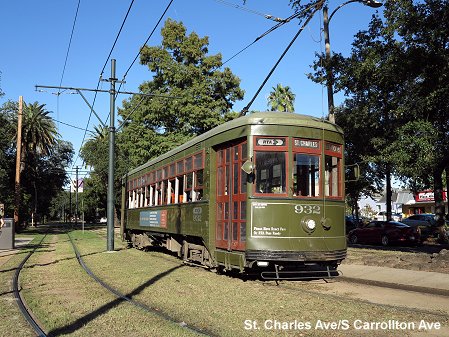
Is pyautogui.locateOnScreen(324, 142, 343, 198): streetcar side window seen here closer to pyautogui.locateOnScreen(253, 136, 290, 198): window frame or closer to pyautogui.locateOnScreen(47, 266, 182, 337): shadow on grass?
pyautogui.locateOnScreen(253, 136, 290, 198): window frame

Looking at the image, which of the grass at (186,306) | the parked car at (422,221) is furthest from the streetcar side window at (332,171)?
the parked car at (422,221)

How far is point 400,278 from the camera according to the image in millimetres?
10438

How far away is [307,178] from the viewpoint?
376 inches

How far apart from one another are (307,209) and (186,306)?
3216 mm

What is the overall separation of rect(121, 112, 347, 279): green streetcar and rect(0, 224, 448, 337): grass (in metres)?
0.68

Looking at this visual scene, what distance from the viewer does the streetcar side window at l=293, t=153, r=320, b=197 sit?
30.9 feet

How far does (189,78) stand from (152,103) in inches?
122

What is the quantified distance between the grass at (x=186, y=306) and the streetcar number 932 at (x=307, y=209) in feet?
4.89

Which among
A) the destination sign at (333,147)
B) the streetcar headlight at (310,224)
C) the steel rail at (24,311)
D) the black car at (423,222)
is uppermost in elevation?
the destination sign at (333,147)

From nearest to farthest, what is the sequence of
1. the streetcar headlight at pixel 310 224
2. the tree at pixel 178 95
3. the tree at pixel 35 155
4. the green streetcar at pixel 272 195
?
the green streetcar at pixel 272 195, the streetcar headlight at pixel 310 224, the tree at pixel 178 95, the tree at pixel 35 155

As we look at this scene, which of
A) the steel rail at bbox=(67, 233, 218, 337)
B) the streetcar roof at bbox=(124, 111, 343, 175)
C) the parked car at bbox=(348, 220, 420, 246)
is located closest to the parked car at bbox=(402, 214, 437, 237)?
the parked car at bbox=(348, 220, 420, 246)

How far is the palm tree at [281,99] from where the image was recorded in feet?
150

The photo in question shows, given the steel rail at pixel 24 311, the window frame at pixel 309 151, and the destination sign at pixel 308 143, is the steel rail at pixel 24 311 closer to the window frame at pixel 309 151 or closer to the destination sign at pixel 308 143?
the window frame at pixel 309 151

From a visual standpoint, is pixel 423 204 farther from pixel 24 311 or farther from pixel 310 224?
pixel 24 311
